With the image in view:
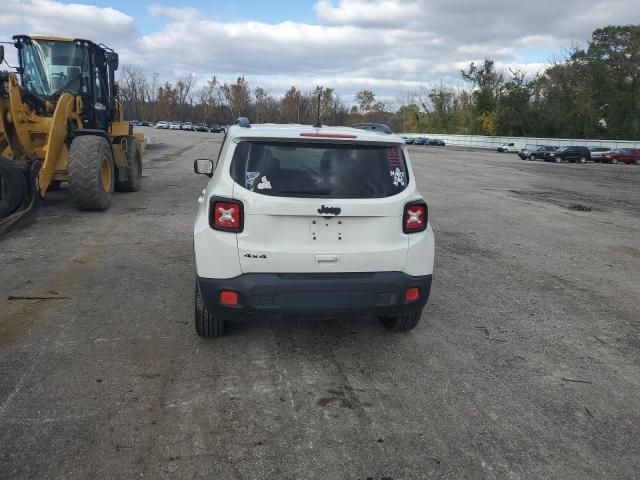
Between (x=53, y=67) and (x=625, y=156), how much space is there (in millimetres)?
47001

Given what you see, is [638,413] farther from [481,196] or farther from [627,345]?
[481,196]

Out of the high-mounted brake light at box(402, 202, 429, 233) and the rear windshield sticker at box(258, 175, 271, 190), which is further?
the high-mounted brake light at box(402, 202, 429, 233)

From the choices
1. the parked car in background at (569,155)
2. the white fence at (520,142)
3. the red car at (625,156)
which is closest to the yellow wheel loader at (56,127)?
the parked car in background at (569,155)

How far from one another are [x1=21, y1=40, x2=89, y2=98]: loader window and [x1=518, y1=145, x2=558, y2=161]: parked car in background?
134 ft

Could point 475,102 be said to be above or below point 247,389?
above

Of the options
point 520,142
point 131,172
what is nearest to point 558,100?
point 520,142

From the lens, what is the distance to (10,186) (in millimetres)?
8023

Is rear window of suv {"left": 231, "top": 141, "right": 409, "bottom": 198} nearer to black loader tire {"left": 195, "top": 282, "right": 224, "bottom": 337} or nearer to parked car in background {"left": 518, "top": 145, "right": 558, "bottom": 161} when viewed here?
black loader tire {"left": 195, "top": 282, "right": 224, "bottom": 337}

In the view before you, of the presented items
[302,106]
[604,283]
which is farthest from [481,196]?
[302,106]

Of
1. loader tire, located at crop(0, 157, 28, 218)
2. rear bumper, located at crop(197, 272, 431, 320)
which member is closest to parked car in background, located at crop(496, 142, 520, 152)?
loader tire, located at crop(0, 157, 28, 218)

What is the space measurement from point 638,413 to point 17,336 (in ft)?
15.8

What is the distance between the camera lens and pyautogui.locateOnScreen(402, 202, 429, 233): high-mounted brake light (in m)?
3.96

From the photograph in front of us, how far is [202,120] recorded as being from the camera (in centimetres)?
12294

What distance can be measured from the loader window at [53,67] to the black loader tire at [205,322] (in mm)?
8237
